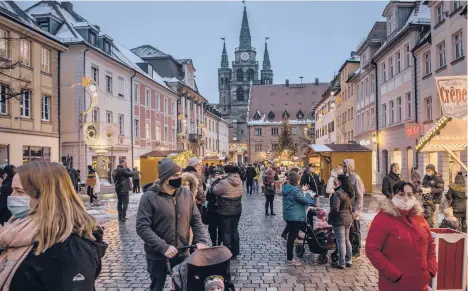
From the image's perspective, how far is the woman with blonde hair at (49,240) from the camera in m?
2.40

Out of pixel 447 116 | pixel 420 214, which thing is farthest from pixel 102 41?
pixel 420 214

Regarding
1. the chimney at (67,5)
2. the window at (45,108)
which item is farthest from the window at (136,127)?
the window at (45,108)

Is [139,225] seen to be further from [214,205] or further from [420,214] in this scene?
[214,205]

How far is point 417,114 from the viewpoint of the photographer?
84.7ft

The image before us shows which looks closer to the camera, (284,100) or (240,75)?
(284,100)

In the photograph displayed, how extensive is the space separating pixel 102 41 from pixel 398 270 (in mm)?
32933

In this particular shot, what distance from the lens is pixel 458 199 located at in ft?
33.1

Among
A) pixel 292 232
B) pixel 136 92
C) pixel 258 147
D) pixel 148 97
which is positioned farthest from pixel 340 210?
pixel 258 147

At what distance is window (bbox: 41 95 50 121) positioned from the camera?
26719 mm

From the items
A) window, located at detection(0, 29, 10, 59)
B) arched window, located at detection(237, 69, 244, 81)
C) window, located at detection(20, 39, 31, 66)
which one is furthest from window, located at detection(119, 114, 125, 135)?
arched window, located at detection(237, 69, 244, 81)

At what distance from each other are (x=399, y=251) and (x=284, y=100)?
309 ft

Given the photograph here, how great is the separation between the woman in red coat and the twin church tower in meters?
101

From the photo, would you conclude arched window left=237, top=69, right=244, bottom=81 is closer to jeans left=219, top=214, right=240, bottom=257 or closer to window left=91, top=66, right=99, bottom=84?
window left=91, top=66, right=99, bottom=84

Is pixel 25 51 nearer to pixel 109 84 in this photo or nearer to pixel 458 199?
pixel 109 84
